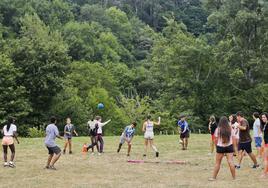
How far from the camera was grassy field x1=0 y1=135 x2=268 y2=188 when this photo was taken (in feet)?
47.4

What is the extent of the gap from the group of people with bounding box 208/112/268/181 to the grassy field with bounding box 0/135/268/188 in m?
0.54

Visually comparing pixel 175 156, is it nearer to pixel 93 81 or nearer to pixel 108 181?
pixel 108 181

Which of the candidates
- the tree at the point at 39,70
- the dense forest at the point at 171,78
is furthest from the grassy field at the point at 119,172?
the tree at the point at 39,70

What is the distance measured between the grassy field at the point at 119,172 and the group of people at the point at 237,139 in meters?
0.54

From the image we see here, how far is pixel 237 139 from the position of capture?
17000mm

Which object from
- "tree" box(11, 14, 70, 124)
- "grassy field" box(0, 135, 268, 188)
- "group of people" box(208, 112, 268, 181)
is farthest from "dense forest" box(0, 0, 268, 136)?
"group of people" box(208, 112, 268, 181)

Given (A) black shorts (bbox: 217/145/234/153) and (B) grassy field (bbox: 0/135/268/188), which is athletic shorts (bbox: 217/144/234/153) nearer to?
(A) black shorts (bbox: 217/145/234/153)

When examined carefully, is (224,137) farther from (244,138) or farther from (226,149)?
(244,138)

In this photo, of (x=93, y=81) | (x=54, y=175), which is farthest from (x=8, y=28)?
(x=54, y=175)

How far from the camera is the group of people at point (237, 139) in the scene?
14.0m

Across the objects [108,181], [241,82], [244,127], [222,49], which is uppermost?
[222,49]

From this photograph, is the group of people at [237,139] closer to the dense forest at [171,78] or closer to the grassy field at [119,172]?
the grassy field at [119,172]

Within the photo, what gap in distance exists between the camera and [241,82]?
5381cm

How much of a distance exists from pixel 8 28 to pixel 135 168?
82.3 m
